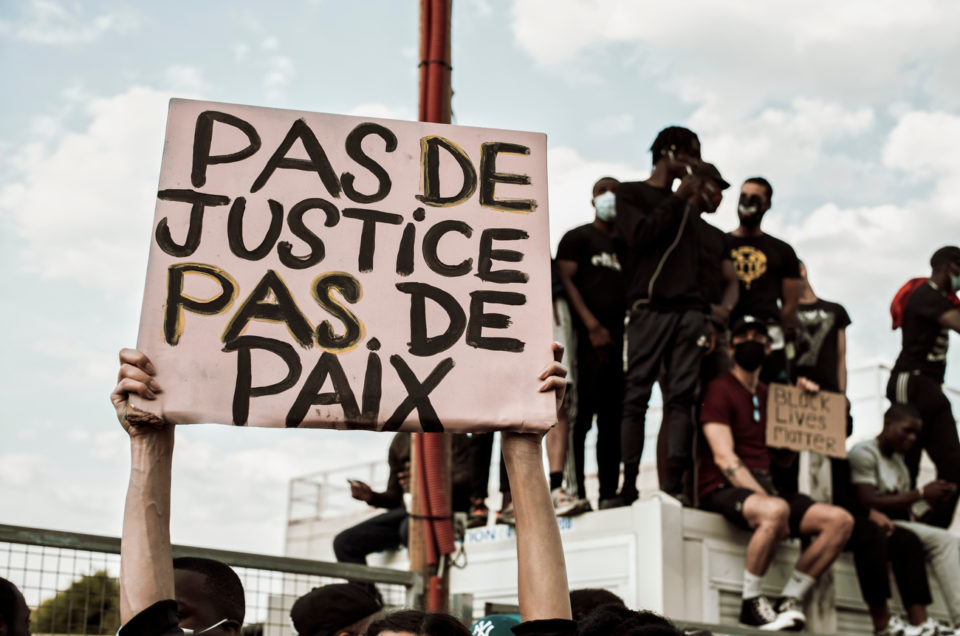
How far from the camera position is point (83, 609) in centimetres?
449

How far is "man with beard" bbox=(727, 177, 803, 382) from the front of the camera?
8305mm

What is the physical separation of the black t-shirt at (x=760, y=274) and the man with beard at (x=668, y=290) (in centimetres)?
81

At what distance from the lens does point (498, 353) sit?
10.0 feet

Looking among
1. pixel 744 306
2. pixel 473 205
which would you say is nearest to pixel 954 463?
pixel 744 306

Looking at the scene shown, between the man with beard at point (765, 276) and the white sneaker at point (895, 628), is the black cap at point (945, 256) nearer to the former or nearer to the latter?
the man with beard at point (765, 276)

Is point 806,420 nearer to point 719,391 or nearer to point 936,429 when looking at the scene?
point 719,391

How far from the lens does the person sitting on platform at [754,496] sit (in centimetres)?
724

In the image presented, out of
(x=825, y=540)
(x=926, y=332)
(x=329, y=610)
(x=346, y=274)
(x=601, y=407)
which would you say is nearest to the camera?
(x=346, y=274)

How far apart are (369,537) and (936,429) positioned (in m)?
4.18

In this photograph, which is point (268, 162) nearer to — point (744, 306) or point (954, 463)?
point (744, 306)

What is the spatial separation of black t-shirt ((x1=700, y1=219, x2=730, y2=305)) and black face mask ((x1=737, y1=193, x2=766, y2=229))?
1.99 ft

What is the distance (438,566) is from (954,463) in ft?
15.7

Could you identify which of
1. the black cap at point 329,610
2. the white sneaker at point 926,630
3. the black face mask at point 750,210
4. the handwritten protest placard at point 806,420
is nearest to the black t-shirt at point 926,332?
the handwritten protest placard at point 806,420

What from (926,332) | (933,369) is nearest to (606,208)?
(926,332)
